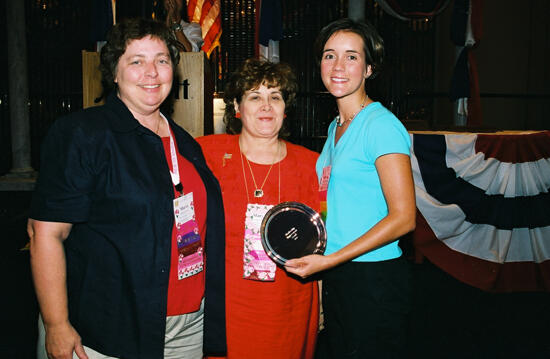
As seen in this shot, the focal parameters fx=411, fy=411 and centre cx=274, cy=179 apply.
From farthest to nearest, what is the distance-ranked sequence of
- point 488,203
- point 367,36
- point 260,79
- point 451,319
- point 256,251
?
point 488,203 → point 451,319 → point 260,79 → point 256,251 → point 367,36

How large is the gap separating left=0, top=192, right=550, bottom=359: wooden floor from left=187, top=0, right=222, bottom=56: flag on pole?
121 inches

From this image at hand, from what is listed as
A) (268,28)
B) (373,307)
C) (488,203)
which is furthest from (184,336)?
(268,28)

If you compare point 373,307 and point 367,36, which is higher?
point 367,36

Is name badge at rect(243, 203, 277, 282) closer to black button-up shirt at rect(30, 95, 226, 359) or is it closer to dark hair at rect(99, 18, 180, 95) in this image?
black button-up shirt at rect(30, 95, 226, 359)

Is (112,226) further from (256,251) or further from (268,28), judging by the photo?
(268,28)

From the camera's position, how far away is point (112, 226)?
1.29 metres

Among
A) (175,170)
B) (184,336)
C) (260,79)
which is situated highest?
(260,79)

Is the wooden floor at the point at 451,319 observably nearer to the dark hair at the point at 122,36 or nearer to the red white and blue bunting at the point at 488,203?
the red white and blue bunting at the point at 488,203

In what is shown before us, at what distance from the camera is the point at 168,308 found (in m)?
1.43

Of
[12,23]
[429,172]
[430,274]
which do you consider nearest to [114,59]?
[429,172]

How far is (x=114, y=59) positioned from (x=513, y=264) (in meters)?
3.73

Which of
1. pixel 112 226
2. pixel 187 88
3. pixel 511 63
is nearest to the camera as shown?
pixel 112 226

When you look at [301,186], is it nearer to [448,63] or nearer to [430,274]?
[430,274]

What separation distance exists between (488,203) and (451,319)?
3.66ft
